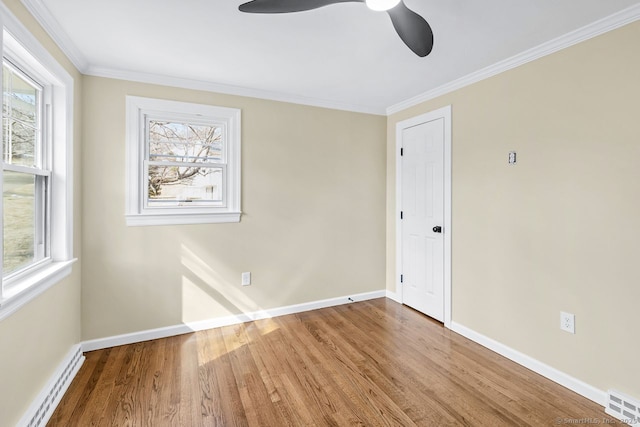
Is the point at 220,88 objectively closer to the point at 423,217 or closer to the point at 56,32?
the point at 56,32

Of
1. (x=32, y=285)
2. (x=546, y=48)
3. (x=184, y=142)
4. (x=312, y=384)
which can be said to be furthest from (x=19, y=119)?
(x=546, y=48)

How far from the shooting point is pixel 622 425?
1.75 metres

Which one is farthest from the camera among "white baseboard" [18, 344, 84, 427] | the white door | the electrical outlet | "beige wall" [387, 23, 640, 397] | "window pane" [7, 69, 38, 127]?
the white door

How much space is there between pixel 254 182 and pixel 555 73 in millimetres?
2592

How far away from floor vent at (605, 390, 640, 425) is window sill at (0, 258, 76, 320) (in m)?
3.25

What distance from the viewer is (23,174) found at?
1.88m

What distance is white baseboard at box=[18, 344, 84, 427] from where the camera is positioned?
1644 millimetres

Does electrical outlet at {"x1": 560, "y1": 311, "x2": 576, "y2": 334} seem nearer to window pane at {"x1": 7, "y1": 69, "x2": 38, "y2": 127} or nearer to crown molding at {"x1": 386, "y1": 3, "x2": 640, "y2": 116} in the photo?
crown molding at {"x1": 386, "y1": 3, "x2": 640, "y2": 116}

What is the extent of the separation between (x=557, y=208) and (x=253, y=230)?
2.54 metres

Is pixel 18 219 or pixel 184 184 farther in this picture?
pixel 184 184

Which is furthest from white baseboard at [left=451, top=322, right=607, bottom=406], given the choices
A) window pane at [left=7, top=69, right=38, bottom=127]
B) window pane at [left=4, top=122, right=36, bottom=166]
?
window pane at [left=7, top=69, right=38, bottom=127]

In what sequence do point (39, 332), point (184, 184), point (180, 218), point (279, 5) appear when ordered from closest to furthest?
point (279, 5) → point (39, 332) → point (180, 218) → point (184, 184)

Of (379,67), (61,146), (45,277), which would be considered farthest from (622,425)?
(61,146)

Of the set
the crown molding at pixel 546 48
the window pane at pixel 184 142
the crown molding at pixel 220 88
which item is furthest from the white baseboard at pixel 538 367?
the window pane at pixel 184 142
